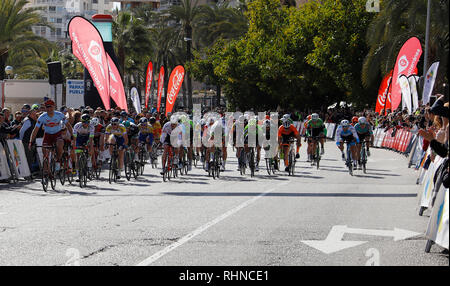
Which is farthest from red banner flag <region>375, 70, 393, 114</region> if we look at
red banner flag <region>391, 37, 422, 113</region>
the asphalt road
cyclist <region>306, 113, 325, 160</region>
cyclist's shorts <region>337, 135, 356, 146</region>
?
the asphalt road

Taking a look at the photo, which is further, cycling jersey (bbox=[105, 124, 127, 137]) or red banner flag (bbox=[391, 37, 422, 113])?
red banner flag (bbox=[391, 37, 422, 113])

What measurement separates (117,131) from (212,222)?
911 cm

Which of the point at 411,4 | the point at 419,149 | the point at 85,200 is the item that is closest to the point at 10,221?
the point at 85,200

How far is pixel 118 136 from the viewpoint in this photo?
20.1 metres

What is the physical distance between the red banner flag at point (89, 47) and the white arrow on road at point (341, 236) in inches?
697

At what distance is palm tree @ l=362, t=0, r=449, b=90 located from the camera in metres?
35.5

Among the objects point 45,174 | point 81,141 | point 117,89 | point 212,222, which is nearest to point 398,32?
point 117,89

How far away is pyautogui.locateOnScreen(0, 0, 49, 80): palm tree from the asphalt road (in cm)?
2412

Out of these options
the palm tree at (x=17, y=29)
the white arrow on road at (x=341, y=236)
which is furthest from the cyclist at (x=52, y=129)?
the palm tree at (x=17, y=29)

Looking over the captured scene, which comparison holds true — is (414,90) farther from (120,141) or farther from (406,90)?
(120,141)

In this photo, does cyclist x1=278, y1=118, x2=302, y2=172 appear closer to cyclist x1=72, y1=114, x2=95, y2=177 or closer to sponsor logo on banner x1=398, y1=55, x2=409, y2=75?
cyclist x1=72, y1=114, x2=95, y2=177

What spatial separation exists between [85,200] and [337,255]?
7.71 metres

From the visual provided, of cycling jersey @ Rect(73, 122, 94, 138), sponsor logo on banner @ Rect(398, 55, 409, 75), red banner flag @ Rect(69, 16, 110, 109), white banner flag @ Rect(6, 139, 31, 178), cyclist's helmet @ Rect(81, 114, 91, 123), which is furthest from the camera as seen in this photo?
sponsor logo on banner @ Rect(398, 55, 409, 75)

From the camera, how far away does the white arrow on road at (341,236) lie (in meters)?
9.23
